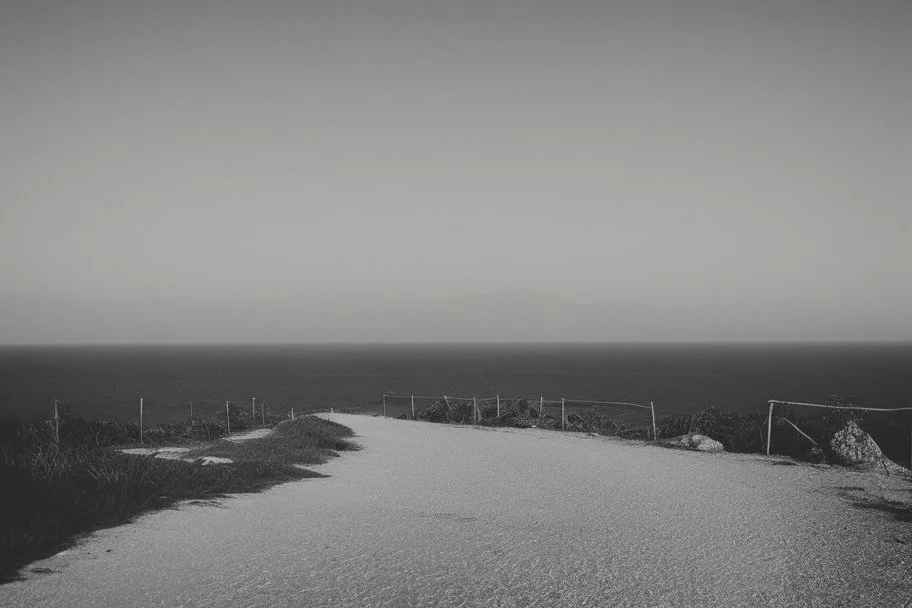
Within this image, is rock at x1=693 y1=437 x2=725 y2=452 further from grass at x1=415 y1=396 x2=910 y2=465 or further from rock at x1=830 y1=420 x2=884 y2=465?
rock at x1=830 y1=420 x2=884 y2=465

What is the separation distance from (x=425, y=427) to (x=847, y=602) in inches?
879

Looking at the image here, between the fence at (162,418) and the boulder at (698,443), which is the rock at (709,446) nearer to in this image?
the boulder at (698,443)

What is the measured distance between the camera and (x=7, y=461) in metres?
12.1

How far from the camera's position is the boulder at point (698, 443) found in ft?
62.4

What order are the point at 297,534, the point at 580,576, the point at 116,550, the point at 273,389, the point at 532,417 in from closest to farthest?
A: the point at 580,576 → the point at 116,550 → the point at 297,534 → the point at 532,417 → the point at 273,389

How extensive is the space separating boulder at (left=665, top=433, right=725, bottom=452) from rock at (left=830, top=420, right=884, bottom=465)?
314 centimetres

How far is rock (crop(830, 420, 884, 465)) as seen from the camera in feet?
52.4

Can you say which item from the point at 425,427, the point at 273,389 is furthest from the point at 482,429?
the point at 273,389

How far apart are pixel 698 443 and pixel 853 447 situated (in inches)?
168

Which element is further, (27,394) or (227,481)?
(27,394)

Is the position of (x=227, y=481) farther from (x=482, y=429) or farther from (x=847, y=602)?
(x=482, y=429)

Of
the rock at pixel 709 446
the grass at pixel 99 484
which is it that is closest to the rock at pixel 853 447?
the rock at pixel 709 446

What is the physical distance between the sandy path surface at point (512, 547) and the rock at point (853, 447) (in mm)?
1884

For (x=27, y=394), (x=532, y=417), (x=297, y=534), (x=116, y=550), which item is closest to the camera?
(x=116, y=550)
